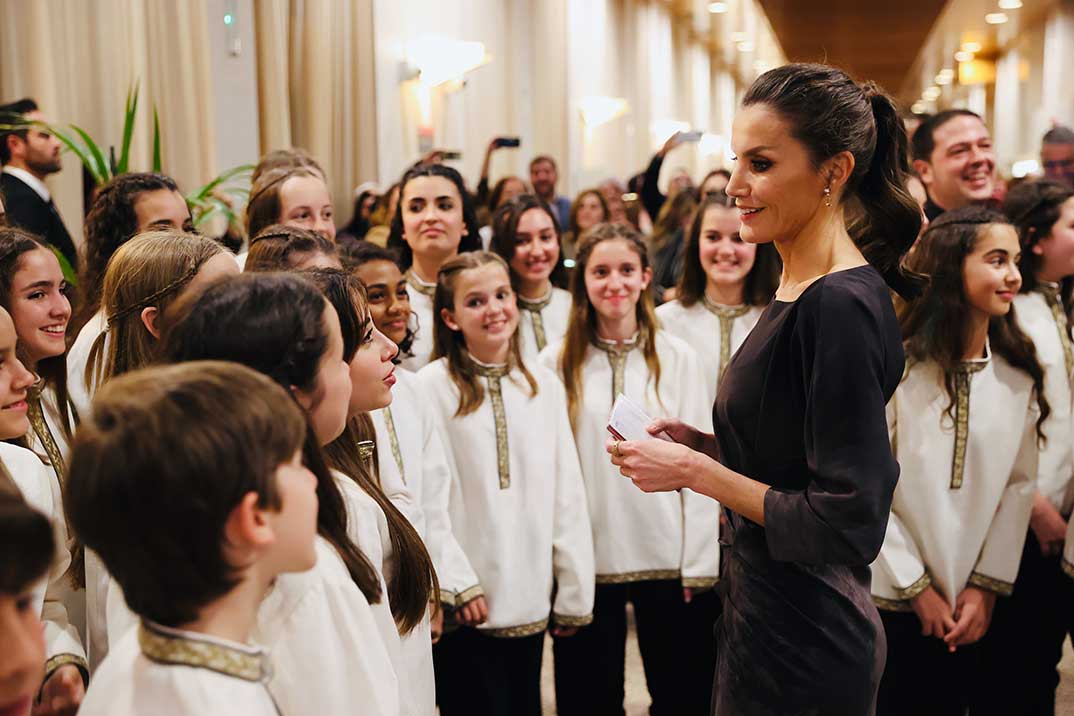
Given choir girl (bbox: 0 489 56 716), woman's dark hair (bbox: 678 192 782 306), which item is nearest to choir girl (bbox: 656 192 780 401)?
woman's dark hair (bbox: 678 192 782 306)

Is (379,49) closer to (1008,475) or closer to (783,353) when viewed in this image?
(1008,475)

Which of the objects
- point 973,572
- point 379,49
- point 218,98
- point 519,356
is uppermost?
point 379,49

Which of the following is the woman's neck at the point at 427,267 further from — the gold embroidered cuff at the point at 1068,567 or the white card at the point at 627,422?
the gold embroidered cuff at the point at 1068,567

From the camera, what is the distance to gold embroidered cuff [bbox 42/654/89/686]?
6.04 feet

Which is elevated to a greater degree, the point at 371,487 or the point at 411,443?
the point at 371,487

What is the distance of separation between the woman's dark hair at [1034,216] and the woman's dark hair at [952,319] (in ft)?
1.47

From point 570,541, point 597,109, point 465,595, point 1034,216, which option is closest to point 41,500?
point 465,595

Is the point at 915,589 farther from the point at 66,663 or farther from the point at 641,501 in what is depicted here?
the point at 66,663

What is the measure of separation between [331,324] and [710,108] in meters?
19.6

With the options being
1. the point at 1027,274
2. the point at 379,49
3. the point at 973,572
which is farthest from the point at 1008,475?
the point at 379,49

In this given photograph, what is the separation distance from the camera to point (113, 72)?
4359 millimetres

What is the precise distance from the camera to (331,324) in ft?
4.85

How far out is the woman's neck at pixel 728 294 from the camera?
3506 mm

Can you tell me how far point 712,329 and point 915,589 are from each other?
111 cm
